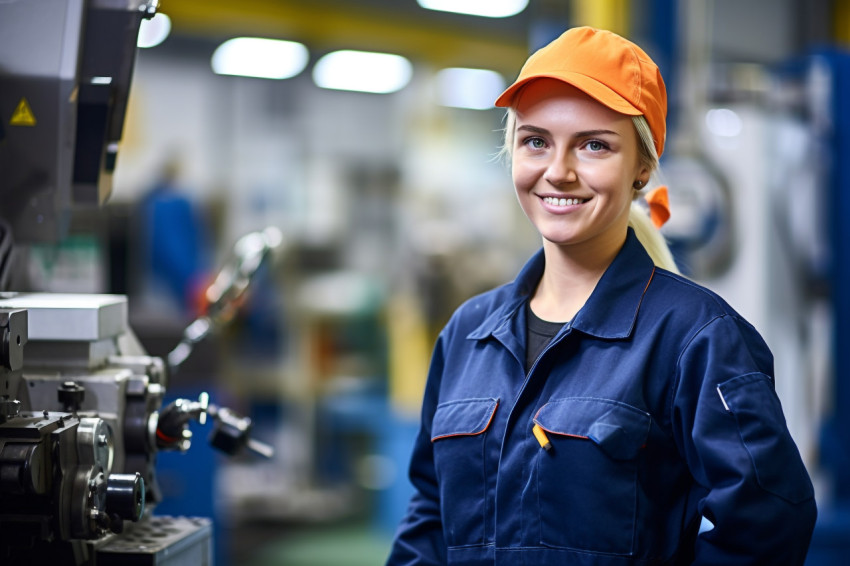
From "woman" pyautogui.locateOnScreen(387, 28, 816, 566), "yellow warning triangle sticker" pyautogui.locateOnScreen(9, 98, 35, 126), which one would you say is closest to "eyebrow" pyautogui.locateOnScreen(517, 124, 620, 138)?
"woman" pyautogui.locateOnScreen(387, 28, 816, 566)

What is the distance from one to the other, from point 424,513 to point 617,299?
0.46m

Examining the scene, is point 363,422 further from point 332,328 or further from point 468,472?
point 468,472

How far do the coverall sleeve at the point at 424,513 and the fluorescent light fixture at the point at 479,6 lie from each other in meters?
5.77

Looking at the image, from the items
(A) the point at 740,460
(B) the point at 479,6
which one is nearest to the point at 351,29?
(B) the point at 479,6

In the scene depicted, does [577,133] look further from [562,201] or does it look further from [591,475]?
[591,475]

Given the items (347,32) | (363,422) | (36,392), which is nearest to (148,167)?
(347,32)

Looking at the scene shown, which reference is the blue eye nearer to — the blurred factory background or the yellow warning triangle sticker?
the blurred factory background

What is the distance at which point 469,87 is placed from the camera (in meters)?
10.4

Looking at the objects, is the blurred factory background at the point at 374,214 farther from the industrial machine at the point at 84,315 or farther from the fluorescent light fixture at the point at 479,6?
the industrial machine at the point at 84,315

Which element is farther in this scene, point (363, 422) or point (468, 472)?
point (363, 422)

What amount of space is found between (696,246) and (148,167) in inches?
251

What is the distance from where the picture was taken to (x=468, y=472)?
1.37 m

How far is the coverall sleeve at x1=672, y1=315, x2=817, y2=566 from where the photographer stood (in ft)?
3.81

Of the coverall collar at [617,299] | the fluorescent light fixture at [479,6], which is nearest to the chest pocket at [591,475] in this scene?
the coverall collar at [617,299]
